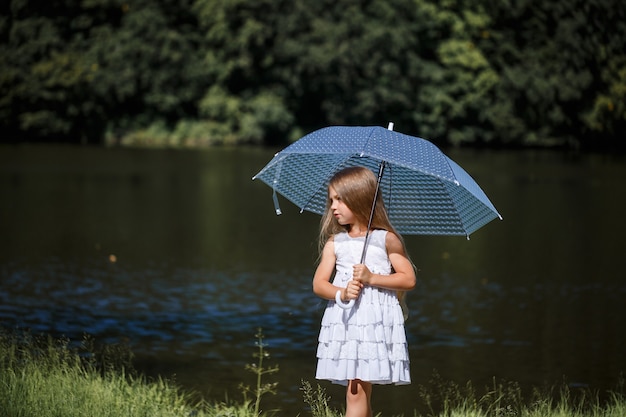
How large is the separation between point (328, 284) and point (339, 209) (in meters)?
0.34

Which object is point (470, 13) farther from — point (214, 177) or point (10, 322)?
point (10, 322)

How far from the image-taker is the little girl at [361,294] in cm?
521

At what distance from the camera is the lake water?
1042cm

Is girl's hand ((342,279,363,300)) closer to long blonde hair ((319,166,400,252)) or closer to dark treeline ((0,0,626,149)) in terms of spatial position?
long blonde hair ((319,166,400,252))

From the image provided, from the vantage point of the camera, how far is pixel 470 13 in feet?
191

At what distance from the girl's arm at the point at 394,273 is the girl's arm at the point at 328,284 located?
5 cm

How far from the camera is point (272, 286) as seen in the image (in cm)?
1473

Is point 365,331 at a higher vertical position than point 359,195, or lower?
lower

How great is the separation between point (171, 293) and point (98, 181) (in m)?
19.5

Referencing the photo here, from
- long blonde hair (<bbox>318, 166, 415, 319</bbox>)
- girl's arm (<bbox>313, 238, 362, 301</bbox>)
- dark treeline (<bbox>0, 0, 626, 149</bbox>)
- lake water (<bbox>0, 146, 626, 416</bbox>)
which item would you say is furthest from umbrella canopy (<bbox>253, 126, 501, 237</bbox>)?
dark treeline (<bbox>0, 0, 626, 149</bbox>)

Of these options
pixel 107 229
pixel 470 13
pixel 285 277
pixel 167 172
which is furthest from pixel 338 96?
pixel 285 277

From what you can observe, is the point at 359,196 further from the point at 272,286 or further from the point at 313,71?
the point at 313,71

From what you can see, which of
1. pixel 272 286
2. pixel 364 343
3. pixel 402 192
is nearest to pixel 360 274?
pixel 364 343

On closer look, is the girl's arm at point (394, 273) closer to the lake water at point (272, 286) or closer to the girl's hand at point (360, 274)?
the girl's hand at point (360, 274)
